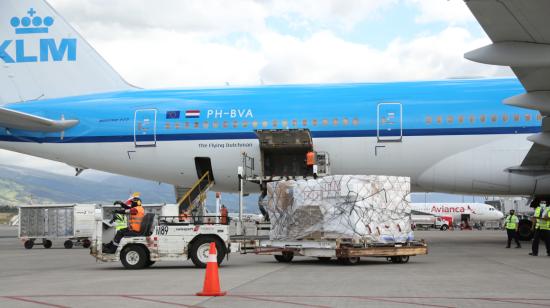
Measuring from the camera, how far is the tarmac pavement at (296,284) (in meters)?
10.0

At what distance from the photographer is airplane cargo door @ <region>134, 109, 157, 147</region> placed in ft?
84.6

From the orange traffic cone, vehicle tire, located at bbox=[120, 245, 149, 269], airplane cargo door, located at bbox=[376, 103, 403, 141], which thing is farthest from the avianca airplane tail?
the orange traffic cone

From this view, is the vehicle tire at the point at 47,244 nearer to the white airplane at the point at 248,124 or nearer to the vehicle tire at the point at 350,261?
the white airplane at the point at 248,124

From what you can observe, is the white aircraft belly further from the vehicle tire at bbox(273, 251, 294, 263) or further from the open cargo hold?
the vehicle tire at bbox(273, 251, 294, 263)

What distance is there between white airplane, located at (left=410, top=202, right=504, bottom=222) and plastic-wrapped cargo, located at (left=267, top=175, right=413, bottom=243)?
62865 mm

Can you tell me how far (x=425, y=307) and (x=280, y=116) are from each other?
52.9 ft

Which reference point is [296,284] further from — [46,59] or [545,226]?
[46,59]

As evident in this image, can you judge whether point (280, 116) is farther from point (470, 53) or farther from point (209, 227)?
point (470, 53)

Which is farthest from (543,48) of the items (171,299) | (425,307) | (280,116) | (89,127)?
(89,127)

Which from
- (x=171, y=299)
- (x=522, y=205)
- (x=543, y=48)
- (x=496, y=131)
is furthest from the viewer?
(x=522, y=205)

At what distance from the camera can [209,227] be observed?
54.1ft

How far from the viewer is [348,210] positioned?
17719 mm

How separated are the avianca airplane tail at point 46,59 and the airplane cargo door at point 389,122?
9786 millimetres

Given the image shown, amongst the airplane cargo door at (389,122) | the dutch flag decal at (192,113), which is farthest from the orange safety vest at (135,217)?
the airplane cargo door at (389,122)
